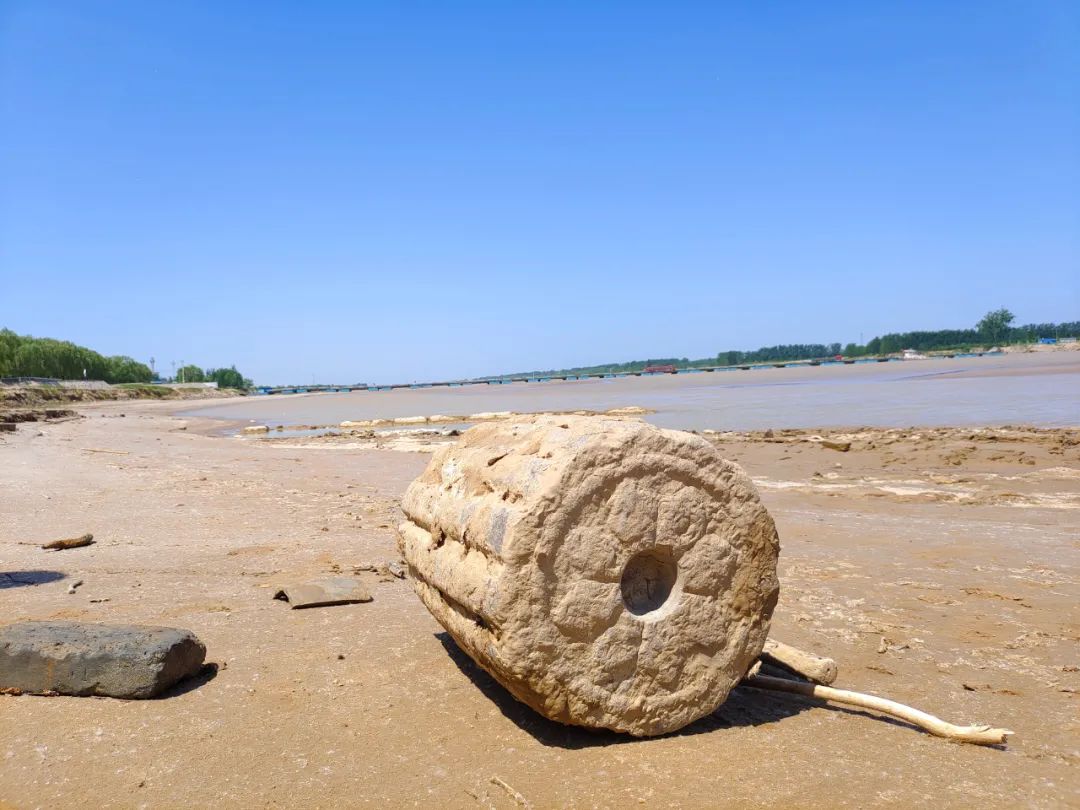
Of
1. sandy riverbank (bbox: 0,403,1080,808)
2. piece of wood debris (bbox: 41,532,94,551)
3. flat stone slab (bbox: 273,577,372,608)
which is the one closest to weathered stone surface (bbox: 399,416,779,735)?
sandy riverbank (bbox: 0,403,1080,808)

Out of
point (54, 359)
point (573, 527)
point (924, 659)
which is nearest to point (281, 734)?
point (573, 527)

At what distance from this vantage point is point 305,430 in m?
27.5

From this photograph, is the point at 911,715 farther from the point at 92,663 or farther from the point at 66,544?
the point at 66,544

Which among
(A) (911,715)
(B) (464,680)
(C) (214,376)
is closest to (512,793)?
(B) (464,680)

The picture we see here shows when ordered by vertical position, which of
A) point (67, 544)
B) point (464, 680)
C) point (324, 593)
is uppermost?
point (67, 544)

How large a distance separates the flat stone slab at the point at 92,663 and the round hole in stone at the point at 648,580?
8.21 ft

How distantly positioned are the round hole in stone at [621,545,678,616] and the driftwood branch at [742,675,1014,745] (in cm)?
97

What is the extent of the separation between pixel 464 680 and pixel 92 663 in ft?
6.61

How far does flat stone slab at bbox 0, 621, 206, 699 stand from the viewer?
403 centimetres

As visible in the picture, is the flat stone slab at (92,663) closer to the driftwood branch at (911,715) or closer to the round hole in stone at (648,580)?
the round hole in stone at (648,580)

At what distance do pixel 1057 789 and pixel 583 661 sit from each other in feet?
6.85

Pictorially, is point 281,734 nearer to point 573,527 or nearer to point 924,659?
point 573,527

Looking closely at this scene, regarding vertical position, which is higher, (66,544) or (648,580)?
(648,580)

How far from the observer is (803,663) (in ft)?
14.2
